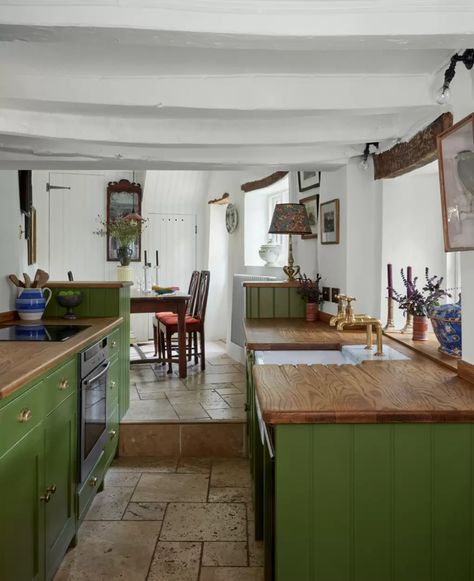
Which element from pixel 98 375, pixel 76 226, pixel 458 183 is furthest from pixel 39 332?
pixel 76 226

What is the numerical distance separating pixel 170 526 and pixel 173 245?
5104 millimetres

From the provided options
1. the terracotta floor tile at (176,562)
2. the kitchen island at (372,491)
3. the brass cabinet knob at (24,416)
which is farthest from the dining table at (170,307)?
the kitchen island at (372,491)

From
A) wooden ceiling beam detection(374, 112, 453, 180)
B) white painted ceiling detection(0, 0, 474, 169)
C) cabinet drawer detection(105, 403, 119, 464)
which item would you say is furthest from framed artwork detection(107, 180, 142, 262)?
wooden ceiling beam detection(374, 112, 453, 180)

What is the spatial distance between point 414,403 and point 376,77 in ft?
4.66

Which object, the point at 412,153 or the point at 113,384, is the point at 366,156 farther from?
the point at 113,384

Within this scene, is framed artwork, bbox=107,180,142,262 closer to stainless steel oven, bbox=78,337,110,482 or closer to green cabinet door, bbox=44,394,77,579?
stainless steel oven, bbox=78,337,110,482

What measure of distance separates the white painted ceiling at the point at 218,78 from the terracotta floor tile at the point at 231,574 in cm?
197


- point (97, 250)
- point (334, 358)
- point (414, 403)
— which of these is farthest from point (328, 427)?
point (97, 250)

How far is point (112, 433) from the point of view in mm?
3145

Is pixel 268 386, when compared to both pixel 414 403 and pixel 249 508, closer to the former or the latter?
pixel 414 403

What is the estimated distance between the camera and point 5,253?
3.29 metres

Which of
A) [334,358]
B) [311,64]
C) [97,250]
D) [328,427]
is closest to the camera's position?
[328,427]

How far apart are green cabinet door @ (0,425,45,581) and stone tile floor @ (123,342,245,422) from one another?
67.2 inches

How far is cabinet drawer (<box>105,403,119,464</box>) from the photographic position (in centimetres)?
303
